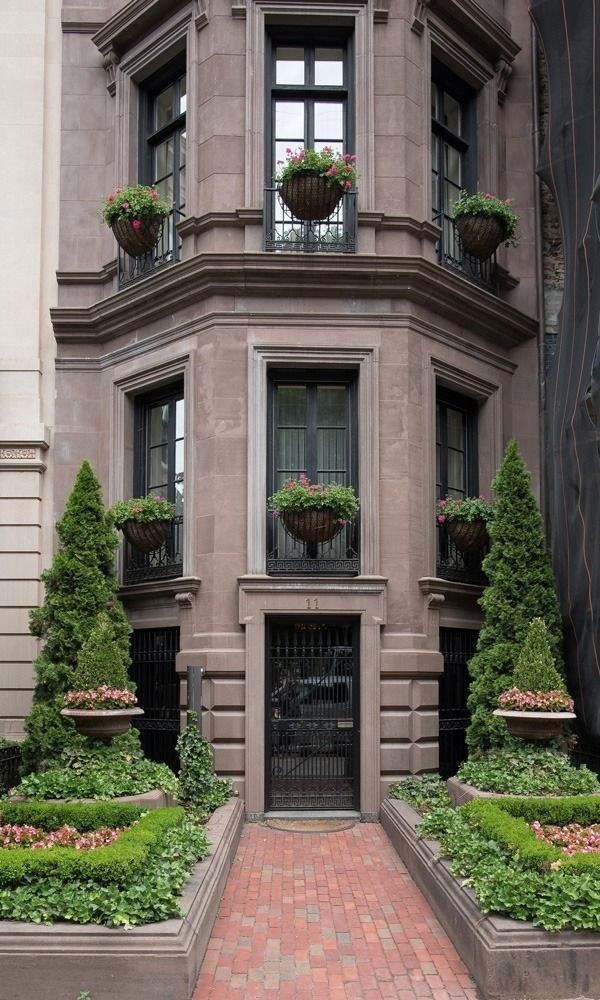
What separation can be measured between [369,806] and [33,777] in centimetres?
482

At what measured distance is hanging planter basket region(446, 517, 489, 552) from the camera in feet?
53.0

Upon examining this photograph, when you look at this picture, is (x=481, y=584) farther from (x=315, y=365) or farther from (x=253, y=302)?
(x=253, y=302)

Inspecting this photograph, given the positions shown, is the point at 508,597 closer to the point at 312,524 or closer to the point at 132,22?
the point at 312,524

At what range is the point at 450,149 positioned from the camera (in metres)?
18.3

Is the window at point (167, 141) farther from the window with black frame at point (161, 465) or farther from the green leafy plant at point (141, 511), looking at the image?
the green leafy plant at point (141, 511)

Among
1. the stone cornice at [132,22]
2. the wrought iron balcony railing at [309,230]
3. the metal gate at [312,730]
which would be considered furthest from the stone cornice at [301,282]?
the metal gate at [312,730]

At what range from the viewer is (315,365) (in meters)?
15.9

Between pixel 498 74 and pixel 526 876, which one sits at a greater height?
pixel 498 74

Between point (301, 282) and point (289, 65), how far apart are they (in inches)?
151

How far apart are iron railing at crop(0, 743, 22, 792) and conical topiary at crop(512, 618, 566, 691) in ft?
22.5

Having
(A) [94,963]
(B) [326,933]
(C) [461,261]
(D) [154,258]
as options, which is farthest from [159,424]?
(A) [94,963]

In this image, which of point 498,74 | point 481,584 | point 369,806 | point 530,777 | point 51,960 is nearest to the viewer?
point 51,960

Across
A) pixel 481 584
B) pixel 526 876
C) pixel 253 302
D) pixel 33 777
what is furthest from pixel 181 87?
pixel 526 876

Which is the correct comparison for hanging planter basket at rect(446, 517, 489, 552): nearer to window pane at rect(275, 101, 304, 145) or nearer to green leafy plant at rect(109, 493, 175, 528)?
green leafy plant at rect(109, 493, 175, 528)
